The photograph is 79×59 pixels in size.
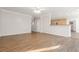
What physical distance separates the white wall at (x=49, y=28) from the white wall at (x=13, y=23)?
0.22m

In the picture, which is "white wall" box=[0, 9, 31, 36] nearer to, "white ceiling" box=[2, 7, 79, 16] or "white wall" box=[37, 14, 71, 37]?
"white ceiling" box=[2, 7, 79, 16]

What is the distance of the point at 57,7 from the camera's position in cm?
142

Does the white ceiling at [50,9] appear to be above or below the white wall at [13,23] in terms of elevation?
above

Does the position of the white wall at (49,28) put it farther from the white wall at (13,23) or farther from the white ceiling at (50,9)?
the white wall at (13,23)

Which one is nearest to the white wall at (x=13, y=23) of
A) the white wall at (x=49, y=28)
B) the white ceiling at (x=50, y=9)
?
the white ceiling at (x=50, y=9)

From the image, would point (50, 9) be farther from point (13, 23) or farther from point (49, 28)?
point (13, 23)

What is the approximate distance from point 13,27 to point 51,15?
0.72 metres

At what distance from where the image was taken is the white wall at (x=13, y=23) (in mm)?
1535

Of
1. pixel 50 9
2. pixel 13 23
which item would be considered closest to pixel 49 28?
pixel 50 9

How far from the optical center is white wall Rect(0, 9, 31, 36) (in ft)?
5.04

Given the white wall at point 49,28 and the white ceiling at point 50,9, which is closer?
the white ceiling at point 50,9

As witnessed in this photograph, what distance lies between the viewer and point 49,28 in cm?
160
